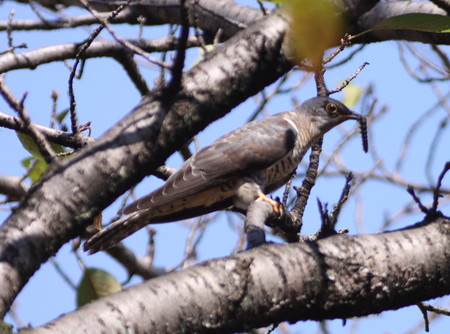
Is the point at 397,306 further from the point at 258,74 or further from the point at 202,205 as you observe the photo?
the point at 202,205

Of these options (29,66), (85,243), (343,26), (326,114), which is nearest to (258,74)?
(343,26)

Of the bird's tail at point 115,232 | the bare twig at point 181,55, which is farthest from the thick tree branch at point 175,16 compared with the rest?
the bare twig at point 181,55

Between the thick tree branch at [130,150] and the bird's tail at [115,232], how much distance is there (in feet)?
3.96

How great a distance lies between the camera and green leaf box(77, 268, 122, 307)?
2764 mm

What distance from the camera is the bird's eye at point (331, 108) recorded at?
472 centimetres

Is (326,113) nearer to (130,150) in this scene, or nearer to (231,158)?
(231,158)

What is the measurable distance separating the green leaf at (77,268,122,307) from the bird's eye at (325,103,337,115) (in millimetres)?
2450

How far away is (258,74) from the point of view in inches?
90.0

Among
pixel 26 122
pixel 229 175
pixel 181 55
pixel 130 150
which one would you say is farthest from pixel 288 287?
pixel 229 175

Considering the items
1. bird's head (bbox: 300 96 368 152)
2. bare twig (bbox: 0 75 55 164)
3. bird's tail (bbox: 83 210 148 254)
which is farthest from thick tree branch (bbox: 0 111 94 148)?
bird's head (bbox: 300 96 368 152)

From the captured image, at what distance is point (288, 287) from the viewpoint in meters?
2.03

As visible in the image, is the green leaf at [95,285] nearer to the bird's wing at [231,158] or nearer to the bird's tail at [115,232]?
the bird's tail at [115,232]

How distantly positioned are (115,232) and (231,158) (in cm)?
97

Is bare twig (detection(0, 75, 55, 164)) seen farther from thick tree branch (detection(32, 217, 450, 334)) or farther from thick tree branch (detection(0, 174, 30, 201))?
thick tree branch (detection(0, 174, 30, 201))
